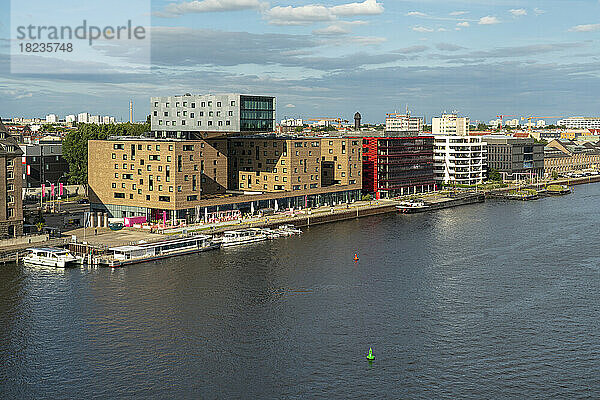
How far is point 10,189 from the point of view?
82.4 m

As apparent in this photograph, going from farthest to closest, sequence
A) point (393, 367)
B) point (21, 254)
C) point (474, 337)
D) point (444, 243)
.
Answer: point (444, 243) → point (21, 254) → point (474, 337) → point (393, 367)

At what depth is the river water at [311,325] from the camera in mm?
45219

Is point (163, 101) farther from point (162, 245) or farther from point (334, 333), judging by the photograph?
point (334, 333)

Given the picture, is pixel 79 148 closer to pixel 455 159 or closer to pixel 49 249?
pixel 49 249

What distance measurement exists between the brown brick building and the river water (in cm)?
2004

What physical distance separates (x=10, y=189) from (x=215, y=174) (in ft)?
122

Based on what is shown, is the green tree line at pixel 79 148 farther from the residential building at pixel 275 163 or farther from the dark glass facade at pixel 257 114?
the dark glass facade at pixel 257 114

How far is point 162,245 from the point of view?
81.9 metres

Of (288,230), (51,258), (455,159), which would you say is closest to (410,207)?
(288,230)

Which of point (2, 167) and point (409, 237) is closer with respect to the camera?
point (2, 167)

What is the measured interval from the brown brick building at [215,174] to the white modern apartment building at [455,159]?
127ft

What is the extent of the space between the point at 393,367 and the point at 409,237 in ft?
173

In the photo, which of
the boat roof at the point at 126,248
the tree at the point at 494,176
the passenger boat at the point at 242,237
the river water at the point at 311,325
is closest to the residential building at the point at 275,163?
the passenger boat at the point at 242,237

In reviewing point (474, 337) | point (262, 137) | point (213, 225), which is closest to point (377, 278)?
point (474, 337)
